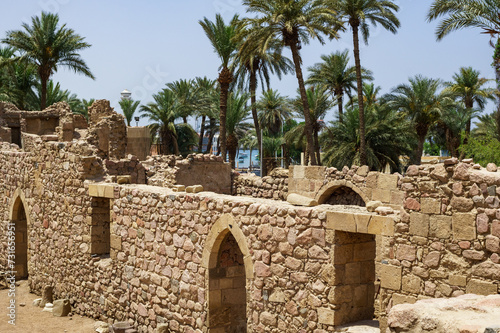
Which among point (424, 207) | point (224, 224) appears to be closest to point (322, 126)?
point (224, 224)

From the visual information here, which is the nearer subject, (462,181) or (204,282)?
(462,181)

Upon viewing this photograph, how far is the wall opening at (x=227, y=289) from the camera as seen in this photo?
28.1 ft

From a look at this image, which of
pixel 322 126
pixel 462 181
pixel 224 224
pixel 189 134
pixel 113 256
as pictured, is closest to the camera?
pixel 462 181

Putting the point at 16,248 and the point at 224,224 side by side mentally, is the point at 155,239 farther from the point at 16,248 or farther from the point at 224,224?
the point at 16,248

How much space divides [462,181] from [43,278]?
9.81m

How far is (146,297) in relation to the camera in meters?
9.76

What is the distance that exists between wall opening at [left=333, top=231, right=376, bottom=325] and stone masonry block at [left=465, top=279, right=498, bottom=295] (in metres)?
1.55

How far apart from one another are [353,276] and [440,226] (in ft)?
4.74

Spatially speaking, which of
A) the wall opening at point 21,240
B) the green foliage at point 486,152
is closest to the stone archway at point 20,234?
the wall opening at point 21,240

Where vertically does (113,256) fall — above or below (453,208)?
below

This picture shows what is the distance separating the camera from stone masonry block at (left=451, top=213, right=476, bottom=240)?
572cm

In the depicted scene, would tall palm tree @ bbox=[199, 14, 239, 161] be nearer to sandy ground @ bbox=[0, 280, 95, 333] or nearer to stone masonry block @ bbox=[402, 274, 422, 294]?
sandy ground @ bbox=[0, 280, 95, 333]

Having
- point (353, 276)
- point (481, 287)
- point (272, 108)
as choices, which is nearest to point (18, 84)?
point (272, 108)

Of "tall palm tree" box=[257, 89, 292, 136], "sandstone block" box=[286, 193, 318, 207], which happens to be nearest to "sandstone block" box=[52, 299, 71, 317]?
"sandstone block" box=[286, 193, 318, 207]
